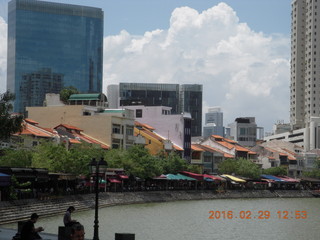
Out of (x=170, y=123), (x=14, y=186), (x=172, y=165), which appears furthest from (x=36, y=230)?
(x=170, y=123)

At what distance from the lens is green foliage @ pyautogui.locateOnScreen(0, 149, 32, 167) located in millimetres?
78287

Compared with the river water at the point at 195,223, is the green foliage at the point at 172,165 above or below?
above

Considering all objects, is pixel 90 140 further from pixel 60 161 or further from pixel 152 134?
pixel 60 161

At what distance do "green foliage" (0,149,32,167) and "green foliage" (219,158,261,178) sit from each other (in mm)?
65338

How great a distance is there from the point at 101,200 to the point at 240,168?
65.5 m

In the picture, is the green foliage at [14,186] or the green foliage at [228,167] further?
the green foliage at [228,167]

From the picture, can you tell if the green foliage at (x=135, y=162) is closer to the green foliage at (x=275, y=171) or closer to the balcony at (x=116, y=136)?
the balcony at (x=116, y=136)

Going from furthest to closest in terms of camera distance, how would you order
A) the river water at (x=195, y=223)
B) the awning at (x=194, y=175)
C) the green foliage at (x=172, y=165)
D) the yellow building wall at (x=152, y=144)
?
the yellow building wall at (x=152, y=144)
the green foliage at (x=172, y=165)
the awning at (x=194, y=175)
the river water at (x=195, y=223)

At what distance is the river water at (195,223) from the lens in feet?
179

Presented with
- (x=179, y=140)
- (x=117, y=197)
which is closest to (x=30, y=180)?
(x=117, y=197)

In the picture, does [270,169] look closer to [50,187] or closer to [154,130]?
[154,130]

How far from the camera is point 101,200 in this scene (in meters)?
79.8

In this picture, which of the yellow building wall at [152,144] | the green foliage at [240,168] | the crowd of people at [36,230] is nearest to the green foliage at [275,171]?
the green foliage at [240,168]

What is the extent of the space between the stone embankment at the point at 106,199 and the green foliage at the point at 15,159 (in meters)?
7.95
